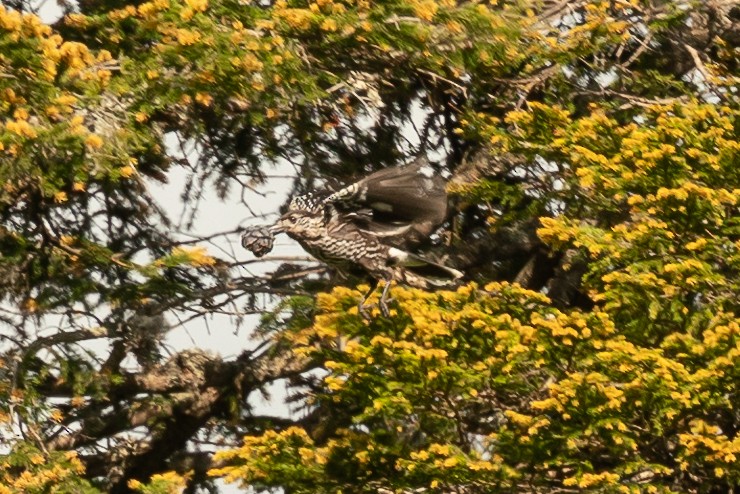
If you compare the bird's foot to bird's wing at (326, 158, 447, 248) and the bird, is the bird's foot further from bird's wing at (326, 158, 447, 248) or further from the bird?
bird's wing at (326, 158, 447, 248)

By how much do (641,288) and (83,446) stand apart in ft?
13.8

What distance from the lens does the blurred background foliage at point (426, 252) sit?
8609mm

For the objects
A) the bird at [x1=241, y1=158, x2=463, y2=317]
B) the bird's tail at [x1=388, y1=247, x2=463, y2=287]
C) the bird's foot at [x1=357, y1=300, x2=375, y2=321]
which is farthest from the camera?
the bird's foot at [x1=357, y1=300, x2=375, y2=321]

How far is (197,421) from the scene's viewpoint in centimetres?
1175


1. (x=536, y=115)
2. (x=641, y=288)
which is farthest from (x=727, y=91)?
(x=641, y=288)

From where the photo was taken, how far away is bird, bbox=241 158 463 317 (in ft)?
28.1

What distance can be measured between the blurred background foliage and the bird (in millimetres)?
239

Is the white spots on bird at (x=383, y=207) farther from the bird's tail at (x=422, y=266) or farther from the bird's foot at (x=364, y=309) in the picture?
the bird's foot at (x=364, y=309)

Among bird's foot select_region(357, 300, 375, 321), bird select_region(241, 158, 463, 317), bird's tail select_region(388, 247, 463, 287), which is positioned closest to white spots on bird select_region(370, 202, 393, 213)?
bird select_region(241, 158, 463, 317)

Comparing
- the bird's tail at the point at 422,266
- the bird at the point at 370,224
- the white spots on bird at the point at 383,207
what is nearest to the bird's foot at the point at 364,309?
the bird at the point at 370,224

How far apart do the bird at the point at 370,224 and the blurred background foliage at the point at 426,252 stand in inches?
9.4

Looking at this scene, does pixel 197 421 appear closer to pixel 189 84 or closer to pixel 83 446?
pixel 83 446

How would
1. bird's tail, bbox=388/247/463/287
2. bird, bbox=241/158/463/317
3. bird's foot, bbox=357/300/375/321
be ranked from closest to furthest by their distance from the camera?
bird, bbox=241/158/463/317 → bird's tail, bbox=388/247/463/287 → bird's foot, bbox=357/300/375/321

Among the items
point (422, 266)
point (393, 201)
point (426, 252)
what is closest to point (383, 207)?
point (393, 201)
